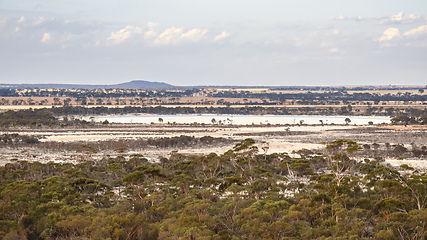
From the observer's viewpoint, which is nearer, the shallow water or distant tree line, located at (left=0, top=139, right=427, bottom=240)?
distant tree line, located at (left=0, top=139, right=427, bottom=240)

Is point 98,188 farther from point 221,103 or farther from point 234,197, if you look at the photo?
point 221,103

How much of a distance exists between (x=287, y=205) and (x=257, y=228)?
3.80 metres

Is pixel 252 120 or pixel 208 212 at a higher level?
pixel 208 212

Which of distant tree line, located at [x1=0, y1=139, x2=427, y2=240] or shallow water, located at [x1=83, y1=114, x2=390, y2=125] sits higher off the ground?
distant tree line, located at [x1=0, y1=139, x2=427, y2=240]

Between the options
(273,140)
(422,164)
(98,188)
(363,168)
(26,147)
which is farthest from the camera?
(273,140)

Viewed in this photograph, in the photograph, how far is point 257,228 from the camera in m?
17.2

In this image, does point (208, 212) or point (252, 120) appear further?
point (252, 120)

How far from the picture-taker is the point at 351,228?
17016mm

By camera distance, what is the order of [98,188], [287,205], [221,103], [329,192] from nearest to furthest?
[287,205], [329,192], [98,188], [221,103]

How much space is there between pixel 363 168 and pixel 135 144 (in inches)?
1237

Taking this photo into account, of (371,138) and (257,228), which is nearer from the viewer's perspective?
(257,228)

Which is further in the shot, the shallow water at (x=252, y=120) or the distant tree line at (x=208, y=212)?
the shallow water at (x=252, y=120)

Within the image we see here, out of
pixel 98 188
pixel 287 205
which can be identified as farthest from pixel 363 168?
pixel 98 188

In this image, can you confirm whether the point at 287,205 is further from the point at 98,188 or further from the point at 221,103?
the point at 221,103
